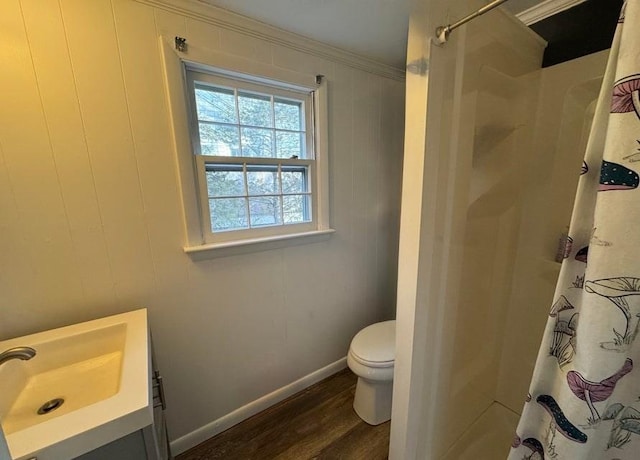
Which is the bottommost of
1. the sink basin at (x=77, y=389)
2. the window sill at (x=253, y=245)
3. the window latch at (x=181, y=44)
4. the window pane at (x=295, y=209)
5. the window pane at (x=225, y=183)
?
the sink basin at (x=77, y=389)

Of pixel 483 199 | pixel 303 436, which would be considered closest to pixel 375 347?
pixel 303 436

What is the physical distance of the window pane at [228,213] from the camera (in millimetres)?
1334

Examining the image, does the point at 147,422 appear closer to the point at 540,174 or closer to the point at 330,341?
the point at 330,341

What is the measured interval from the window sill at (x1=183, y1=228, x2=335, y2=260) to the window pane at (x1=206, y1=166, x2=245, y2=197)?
0.88 feet

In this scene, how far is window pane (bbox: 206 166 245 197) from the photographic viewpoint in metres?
1.32

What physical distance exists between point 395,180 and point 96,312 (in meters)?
1.94

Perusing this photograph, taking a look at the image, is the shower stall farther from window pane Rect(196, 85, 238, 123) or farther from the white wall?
window pane Rect(196, 85, 238, 123)

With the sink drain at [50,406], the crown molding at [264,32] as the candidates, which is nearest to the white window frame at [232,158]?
the crown molding at [264,32]

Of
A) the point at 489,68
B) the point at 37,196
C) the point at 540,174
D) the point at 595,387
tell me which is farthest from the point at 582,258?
the point at 37,196

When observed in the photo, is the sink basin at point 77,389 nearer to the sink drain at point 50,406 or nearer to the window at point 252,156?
the sink drain at point 50,406

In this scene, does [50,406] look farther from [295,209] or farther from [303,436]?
[295,209]

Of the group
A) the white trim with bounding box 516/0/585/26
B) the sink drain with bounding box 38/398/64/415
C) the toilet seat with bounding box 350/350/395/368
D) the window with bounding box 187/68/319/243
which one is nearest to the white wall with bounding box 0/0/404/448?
the window with bounding box 187/68/319/243

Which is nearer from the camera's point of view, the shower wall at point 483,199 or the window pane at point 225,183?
the shower wall at point 483,199

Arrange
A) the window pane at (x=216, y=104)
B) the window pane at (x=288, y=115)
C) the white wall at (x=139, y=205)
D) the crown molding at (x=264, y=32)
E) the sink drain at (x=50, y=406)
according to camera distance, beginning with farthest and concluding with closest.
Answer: the window pane at (x=288, y=115)
the window pane at (x=216, y=104)
the crown molding at (x=264, y=32)
the white wall at (x=139, y=205)
the sink drain at (x=50, y=406)
